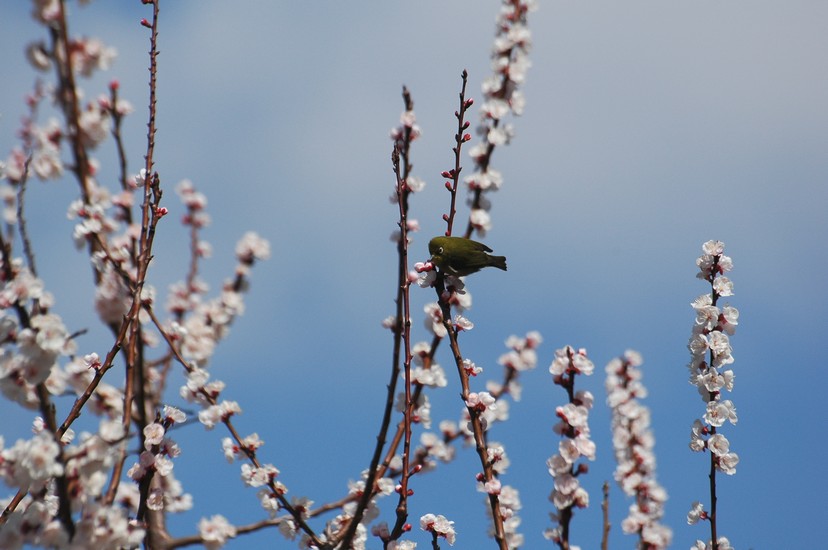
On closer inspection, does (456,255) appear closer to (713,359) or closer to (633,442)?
(713,359)

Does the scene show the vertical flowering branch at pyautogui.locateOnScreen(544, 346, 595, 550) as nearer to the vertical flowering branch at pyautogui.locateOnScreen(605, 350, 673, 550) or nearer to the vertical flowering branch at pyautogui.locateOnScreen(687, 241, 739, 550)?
the vertical flowering branch at pyautogui.locateOnScreen(687, 241, 739, 550)

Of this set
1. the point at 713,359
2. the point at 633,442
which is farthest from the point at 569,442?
the point at 633,442

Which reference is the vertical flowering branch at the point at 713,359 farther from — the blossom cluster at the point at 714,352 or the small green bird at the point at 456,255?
the small green bird at the point at 456,255

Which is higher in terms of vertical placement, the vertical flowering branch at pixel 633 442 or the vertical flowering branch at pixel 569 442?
the vertical flowering branch at pixel 633 442

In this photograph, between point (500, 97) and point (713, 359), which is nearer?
point (713, 359)

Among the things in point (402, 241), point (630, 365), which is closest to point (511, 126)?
point (630, 365)

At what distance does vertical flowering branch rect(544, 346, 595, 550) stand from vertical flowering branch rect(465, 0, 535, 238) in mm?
1678

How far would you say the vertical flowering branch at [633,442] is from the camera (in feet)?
17.0

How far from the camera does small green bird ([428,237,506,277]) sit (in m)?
Result: 3.13

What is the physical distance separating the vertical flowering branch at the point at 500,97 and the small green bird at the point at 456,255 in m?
1.50

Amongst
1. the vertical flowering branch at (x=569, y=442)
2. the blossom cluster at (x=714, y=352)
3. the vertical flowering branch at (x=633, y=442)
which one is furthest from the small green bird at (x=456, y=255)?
the vertical flowering branch at (x=633, y=442)

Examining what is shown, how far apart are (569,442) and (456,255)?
957 millimetres

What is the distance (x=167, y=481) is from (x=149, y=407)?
59cm

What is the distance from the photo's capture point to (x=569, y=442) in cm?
317
